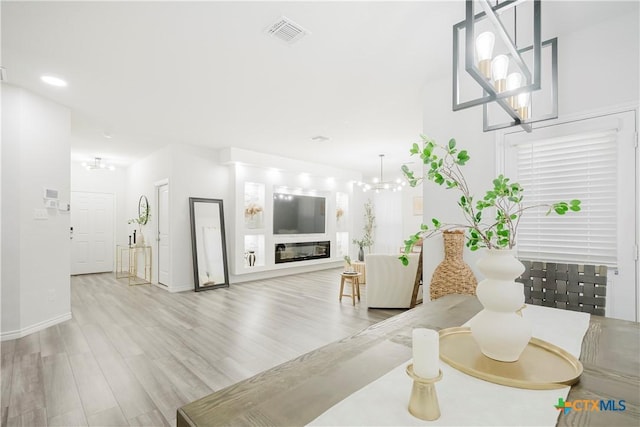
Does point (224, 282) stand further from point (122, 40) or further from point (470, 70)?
point (470, 70)

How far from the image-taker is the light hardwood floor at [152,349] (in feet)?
6.65

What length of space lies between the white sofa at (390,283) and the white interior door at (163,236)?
367 centimetres

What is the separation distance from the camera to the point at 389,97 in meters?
3.53

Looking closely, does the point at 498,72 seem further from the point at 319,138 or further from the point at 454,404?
the point at 319,138

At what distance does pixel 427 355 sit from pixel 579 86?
2718 millimetres

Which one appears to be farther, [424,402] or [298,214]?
[298,214]

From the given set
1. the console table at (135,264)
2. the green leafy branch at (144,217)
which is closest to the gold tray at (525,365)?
the console table at (135,264)

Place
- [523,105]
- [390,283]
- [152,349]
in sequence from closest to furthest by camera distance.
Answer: [523,105] → [152,349] → [390,283]

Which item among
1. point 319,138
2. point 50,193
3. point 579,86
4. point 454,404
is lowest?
point 454,404

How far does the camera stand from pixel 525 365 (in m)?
0.95

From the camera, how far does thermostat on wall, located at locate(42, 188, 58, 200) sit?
354 cm

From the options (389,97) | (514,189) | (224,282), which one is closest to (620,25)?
(389,97)

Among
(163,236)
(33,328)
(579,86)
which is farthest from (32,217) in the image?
(579,86)

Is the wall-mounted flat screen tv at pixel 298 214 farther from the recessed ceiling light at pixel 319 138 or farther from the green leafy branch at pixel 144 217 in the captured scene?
the green leafy branch at pixel 144 217
